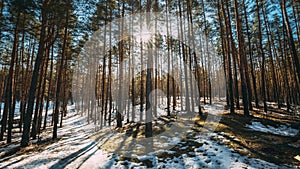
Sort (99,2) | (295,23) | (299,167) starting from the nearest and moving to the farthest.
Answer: (299,167) < (99,2) < (295,23)

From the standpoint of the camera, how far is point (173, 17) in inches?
651

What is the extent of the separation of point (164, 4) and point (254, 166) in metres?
14.1

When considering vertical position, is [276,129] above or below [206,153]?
above

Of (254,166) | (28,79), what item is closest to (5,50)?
(28,79)

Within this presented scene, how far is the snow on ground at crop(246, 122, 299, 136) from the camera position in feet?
26.7

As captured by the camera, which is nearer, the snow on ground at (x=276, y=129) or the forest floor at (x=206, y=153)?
the forest floor at (x=206, y=153)

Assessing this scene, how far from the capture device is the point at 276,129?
8.73 metres

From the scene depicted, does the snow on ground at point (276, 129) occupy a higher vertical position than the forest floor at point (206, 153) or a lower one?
higher

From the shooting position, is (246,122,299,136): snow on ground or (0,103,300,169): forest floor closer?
(0,103,300,169): forest floor

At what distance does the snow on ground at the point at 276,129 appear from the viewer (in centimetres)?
814

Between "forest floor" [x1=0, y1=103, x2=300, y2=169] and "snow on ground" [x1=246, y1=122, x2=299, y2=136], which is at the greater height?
"snow on ground" [x1=246, y1=122, x2=299, y2=136]

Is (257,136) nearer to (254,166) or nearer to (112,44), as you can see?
(254,166)

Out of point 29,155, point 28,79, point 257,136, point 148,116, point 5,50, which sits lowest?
point 29,155

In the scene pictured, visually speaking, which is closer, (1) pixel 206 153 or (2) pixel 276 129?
(1) pixel 206 153
